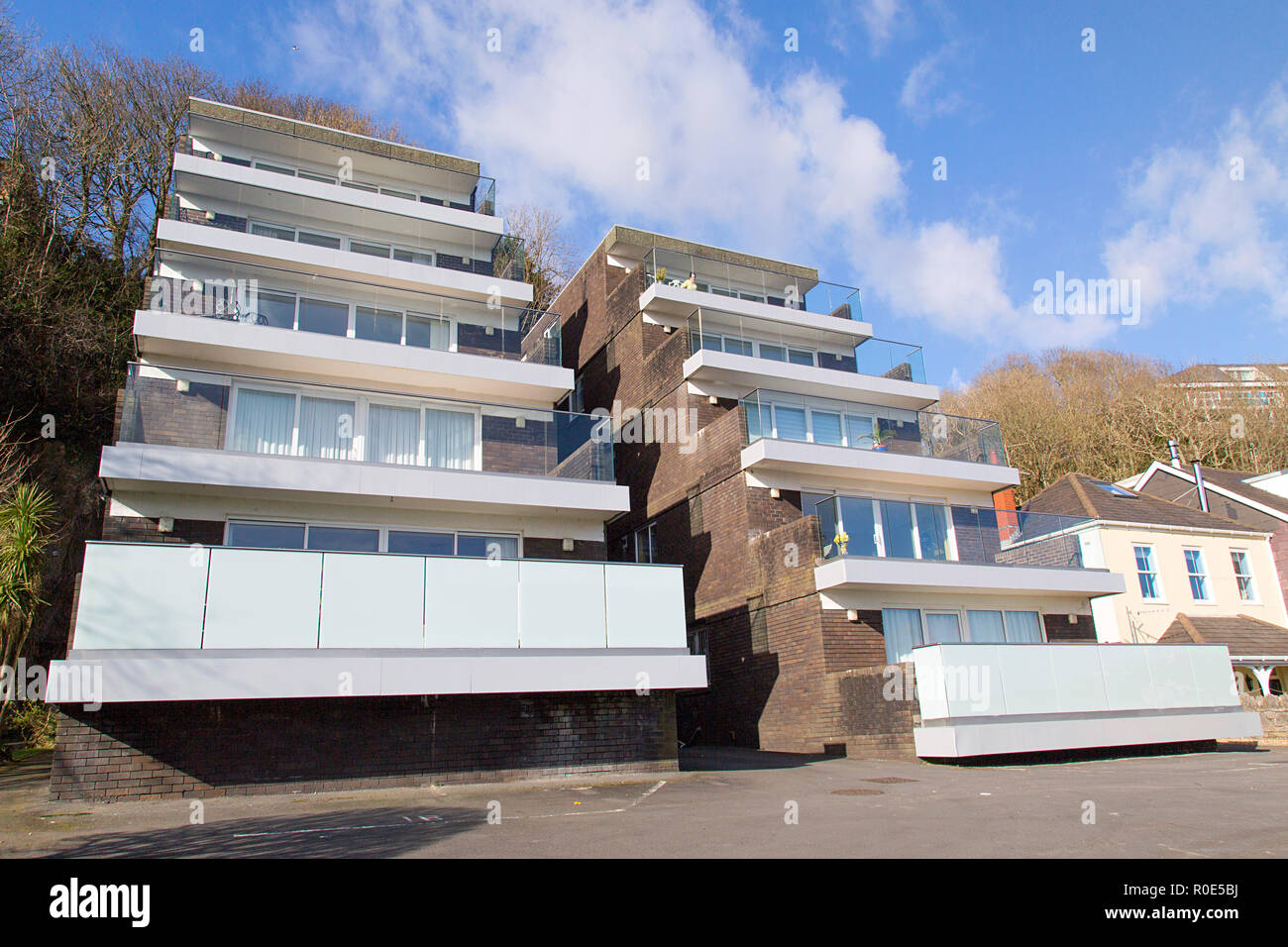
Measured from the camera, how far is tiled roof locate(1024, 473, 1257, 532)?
2623 centimetres

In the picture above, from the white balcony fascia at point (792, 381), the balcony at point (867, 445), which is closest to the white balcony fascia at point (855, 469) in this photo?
the balcony at point (867, 445)

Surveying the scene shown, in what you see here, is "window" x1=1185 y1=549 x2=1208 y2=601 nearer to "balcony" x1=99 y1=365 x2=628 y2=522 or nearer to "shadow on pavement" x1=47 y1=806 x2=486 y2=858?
"balcony" x1=99 y1=365 x2=628 y2=522

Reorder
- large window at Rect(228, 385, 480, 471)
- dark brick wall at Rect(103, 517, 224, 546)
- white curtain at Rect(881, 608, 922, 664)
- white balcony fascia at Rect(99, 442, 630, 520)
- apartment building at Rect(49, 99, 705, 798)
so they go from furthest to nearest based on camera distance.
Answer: white curtain at Rect(881, 608, 922, 664), large window at Rect(228, 385, 480, 471), dark brick wall at Rect(103, 517, 224, 546), white balcony fascia at Rect(99, 442, 630, 520), apartment building at Rect(49, 99, 705, 798)

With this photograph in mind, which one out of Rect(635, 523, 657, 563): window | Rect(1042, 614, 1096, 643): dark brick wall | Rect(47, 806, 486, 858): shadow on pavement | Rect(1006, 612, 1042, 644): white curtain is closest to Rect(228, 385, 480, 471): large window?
Rect(47, 806, 486, 858): shadow on pavement

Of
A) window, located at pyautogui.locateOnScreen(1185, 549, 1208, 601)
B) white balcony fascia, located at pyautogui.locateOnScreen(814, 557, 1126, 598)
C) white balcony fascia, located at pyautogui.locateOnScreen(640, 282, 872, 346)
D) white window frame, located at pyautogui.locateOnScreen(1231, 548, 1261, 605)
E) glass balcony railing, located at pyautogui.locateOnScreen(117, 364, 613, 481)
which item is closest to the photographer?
glass balcony railing, located at pyautogui.locateOnScreen(117, 364, 613, 481)

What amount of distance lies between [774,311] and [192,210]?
14.9m

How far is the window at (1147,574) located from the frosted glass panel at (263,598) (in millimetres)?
23591

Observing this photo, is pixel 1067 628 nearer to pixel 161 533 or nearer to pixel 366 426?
pixel 366 426

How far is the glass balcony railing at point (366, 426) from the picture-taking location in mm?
13492

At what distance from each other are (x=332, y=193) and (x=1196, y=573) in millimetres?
27004

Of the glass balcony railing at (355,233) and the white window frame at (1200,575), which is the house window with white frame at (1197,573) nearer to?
the white window frame at (1200,575)

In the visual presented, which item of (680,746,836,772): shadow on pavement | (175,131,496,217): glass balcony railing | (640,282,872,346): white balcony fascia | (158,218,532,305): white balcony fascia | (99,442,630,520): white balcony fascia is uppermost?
(175,131,496,217): glass balcony railing

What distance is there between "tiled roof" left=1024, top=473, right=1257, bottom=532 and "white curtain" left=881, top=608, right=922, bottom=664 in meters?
10.3
